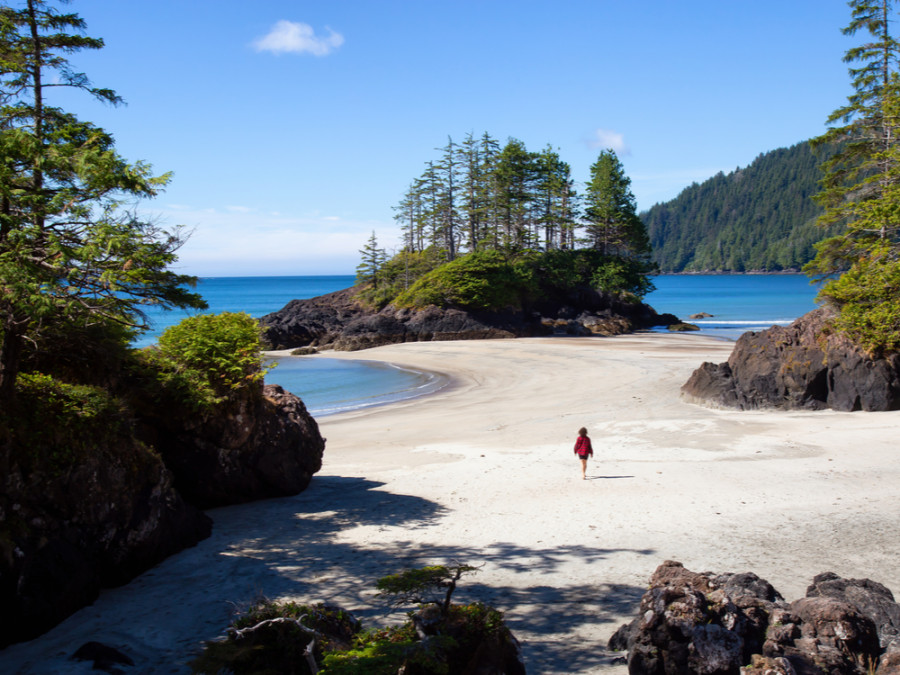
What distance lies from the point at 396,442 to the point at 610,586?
10.5m

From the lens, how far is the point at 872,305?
18828mm

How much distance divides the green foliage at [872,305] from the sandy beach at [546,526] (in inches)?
96.4

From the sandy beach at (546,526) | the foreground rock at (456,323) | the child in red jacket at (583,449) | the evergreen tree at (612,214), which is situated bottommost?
the sandy beach at (546,526)

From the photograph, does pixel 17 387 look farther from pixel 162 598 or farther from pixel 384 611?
pixel 384 611

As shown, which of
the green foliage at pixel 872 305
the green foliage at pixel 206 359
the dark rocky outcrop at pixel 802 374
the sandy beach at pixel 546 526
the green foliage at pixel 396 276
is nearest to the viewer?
the sandy beach at pixel 546 526

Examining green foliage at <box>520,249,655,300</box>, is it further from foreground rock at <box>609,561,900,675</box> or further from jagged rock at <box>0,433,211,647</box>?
foreground rock at <box>609,561,900,675</box>

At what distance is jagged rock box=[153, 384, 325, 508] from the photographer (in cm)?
1027

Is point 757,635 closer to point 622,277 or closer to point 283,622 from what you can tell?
point 283,622

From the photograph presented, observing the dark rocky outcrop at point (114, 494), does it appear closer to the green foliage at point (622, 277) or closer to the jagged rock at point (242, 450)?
the jagged rock at point (242, 450)

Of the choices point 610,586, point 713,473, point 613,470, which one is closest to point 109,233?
point 610,586

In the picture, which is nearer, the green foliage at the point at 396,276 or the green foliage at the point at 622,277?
the green foliage at the point at 622,277

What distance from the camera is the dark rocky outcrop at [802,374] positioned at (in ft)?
58.1

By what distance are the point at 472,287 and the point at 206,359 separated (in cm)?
4242

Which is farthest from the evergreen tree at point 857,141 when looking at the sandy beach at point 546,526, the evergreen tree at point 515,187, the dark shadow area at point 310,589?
the evergreen tree at point 515,187
